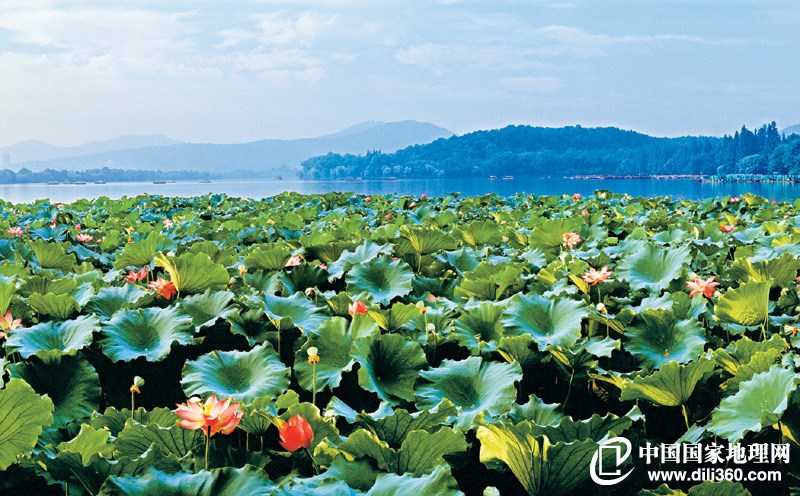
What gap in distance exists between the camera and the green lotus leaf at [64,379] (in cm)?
213

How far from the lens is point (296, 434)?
156 centimetres

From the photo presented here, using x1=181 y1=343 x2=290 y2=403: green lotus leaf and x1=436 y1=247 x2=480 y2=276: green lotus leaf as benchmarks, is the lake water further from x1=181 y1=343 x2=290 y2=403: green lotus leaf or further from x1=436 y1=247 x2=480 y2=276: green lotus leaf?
x1=181 y1=343 x2=290 y2=403: green lotus leaf

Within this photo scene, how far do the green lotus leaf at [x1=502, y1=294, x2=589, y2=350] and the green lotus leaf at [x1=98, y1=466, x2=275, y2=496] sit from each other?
128 centimetres

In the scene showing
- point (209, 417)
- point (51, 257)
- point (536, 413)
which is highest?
point (51, 257)

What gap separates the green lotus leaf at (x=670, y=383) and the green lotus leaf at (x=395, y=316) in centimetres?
90

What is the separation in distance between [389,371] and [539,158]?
14172 cm

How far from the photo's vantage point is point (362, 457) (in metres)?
1.47

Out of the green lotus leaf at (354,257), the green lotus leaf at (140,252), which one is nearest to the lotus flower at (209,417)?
the green lotus leaf at (354,257)

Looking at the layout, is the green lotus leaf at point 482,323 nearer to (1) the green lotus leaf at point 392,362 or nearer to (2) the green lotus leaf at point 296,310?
(1) the green lotus leaf at point 392,362

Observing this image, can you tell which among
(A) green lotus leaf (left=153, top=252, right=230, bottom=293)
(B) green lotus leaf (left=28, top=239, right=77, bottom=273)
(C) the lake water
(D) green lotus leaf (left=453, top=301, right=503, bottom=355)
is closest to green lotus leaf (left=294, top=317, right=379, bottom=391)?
(D) green lotus leaf (left=453, top=301, right=503, bottom=355)

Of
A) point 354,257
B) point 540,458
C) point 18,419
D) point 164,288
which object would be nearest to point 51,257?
point 164,288

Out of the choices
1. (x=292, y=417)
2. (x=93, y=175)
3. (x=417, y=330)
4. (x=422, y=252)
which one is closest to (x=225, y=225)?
(x=422, y=252)

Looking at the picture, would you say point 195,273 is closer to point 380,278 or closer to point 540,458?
point 380,278

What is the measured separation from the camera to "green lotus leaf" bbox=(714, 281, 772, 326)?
2523 mm
